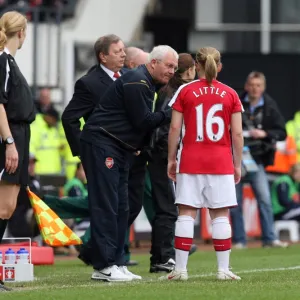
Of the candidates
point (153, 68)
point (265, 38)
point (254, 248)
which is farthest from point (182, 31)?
point (153, 68)

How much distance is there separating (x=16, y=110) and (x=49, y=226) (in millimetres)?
1261

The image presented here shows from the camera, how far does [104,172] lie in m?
10.9

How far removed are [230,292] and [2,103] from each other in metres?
2.32

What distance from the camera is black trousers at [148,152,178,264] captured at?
1255 cm

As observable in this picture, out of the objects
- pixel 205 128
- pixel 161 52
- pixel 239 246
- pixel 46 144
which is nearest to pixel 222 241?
pixel 205 128

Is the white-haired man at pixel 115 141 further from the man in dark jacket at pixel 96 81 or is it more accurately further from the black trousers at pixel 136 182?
the black trousers at pixel 136 182

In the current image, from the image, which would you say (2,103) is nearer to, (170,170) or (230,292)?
(170,170)

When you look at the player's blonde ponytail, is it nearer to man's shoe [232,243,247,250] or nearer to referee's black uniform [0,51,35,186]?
referee's black uniform [0,51,35,186]

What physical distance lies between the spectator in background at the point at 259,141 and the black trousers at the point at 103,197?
6085mm

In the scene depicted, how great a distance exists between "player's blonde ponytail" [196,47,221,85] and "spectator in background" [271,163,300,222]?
29.0 ft

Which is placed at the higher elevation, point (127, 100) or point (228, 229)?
point (127, 100)

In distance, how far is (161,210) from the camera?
12609 mm

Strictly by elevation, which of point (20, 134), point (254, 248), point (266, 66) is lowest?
point (254, 248)

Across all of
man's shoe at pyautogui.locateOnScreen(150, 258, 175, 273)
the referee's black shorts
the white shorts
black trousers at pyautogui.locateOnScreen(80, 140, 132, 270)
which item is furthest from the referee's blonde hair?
man's shoe at pyautogui.locateOnScreen(150, 258, 175, 273)
